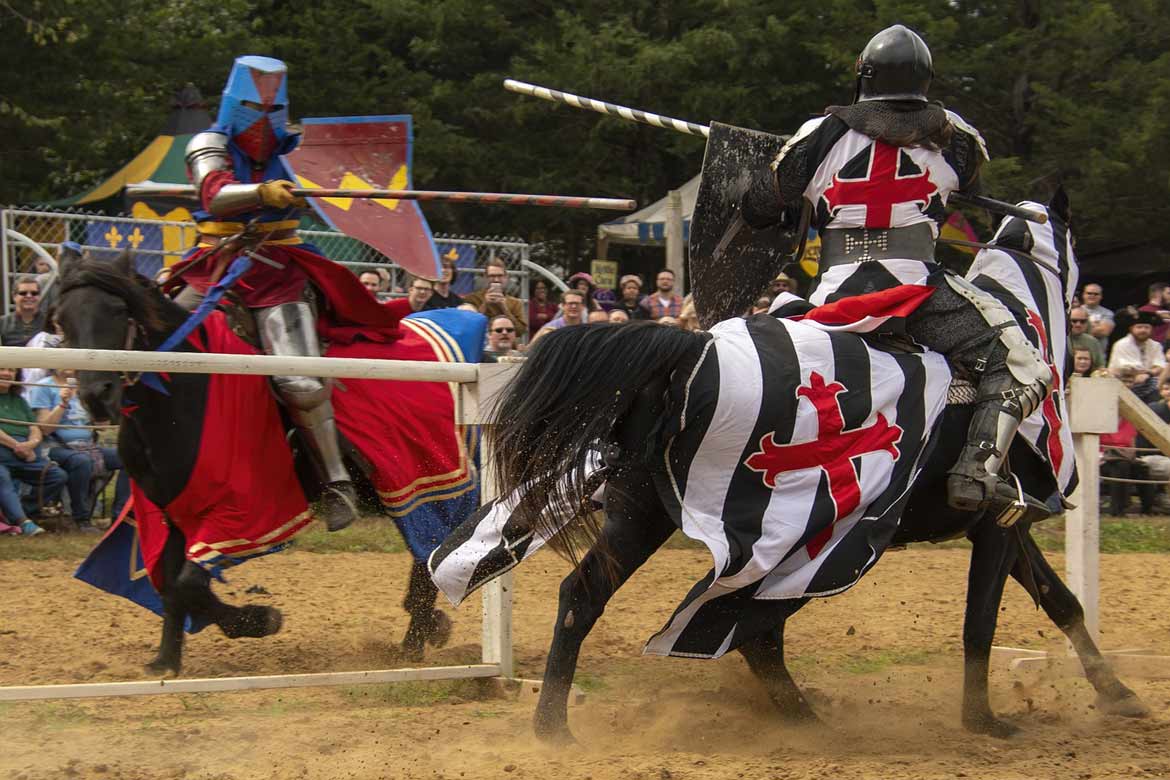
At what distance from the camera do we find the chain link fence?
9836mm

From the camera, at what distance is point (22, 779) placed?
12.3 feet

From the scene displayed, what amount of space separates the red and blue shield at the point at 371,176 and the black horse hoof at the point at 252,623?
4.97 ft

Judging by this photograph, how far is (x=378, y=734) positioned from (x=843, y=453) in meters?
1.67

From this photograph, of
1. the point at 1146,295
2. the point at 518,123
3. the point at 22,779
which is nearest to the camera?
the point at 22,779

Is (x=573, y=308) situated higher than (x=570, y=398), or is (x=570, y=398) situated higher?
(x=573, y=308)

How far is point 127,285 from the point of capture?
16.4 feet

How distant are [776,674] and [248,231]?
2535 mm

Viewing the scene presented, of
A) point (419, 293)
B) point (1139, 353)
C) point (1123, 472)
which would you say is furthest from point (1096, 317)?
point (419, 293)

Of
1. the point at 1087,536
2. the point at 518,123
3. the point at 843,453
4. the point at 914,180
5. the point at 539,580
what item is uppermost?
the point at 518,123

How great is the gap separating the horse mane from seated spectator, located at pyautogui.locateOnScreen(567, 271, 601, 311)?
5.76 m

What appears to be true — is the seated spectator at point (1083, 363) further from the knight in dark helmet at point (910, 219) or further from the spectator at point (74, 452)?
the spectator at point (74, 452)

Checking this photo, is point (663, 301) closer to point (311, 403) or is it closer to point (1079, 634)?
point (311, 403)

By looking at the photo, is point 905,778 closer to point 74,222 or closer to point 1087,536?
point 1087,536

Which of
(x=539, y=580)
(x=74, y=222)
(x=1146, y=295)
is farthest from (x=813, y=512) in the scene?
(x=1146, y=295)
